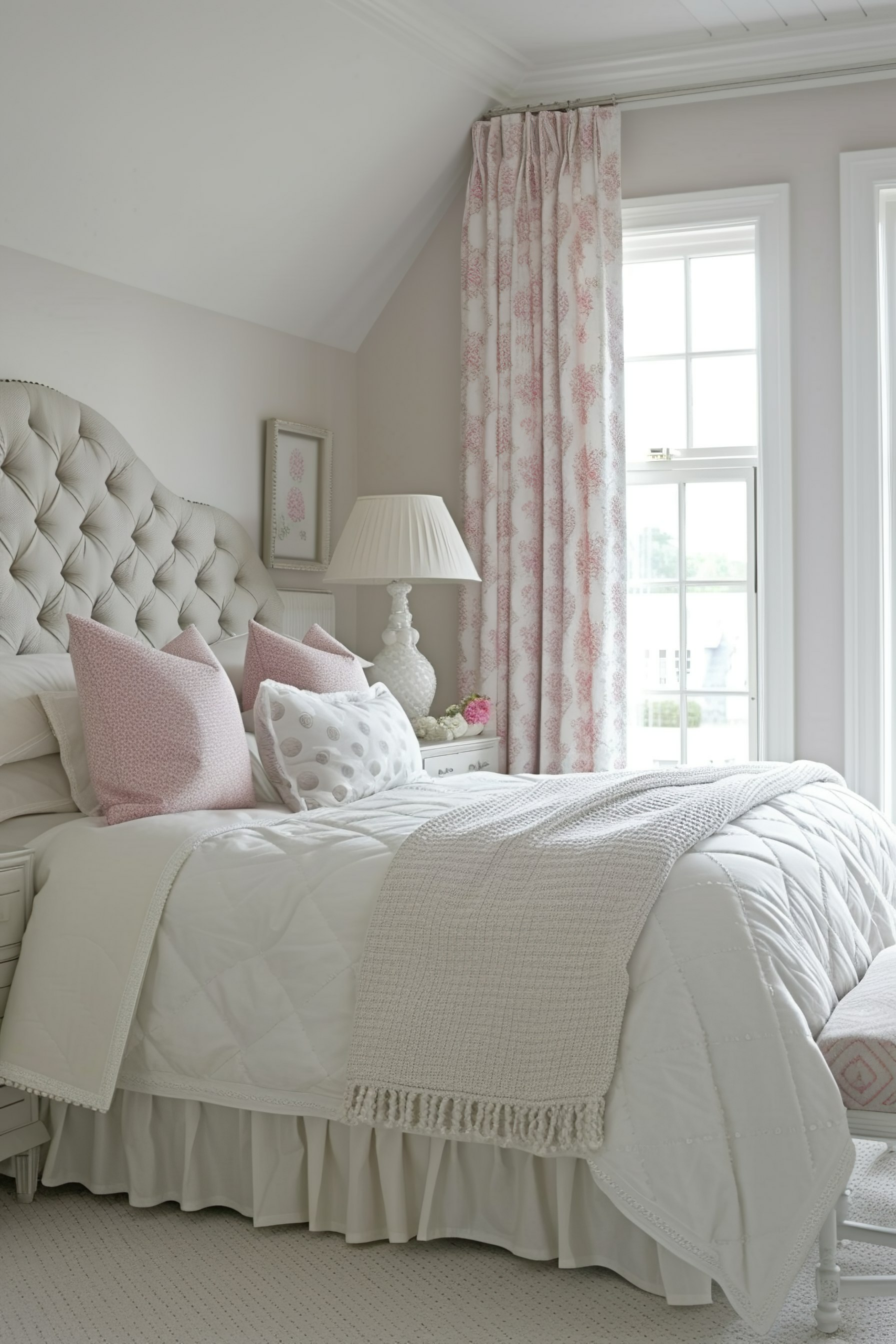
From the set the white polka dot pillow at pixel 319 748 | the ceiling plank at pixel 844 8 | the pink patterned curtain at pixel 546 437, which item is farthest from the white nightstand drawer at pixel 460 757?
the ceiling plank at pixel 844 8

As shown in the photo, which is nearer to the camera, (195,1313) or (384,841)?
(195,1313)

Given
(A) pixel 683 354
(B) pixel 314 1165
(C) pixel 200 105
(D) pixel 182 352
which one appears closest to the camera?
(B) pixel 314 1165

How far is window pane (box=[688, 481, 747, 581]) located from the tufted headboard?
5.10 feet

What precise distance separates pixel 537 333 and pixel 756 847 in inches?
105

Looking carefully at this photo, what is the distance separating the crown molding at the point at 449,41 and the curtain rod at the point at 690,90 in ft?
0.29

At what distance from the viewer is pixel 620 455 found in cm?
427

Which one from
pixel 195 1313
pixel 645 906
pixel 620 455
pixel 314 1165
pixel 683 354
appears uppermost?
pixel 683 354

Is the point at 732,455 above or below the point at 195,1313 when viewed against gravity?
above

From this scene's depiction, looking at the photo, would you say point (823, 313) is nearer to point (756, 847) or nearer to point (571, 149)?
point (571, 149)

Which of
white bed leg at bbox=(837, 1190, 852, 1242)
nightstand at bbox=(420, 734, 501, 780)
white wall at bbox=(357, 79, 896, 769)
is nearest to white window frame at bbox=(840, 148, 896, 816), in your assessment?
white wall at bbox=(357, 79, 896, 769)

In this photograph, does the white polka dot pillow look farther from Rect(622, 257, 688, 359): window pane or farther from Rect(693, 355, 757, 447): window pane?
Rect(622, 257, 688, 359): window pane

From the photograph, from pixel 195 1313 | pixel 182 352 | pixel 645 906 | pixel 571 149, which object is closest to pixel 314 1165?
pixel 195 1313

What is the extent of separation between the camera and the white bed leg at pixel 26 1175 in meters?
2.33

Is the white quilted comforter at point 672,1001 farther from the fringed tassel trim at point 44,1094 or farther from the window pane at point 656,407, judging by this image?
the window pane at point 656,407
